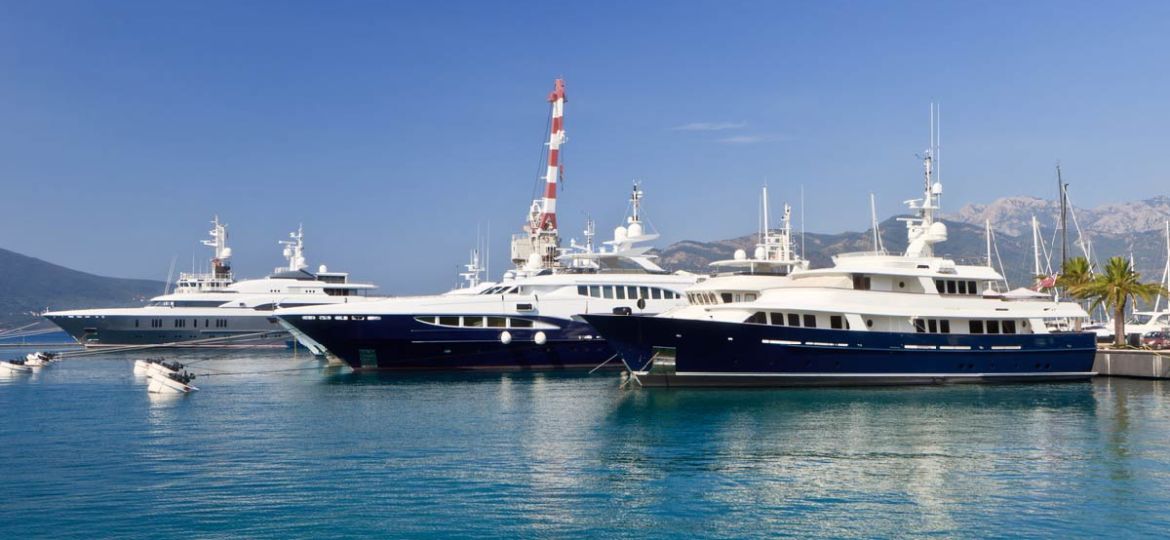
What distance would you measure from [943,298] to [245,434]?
2758cm

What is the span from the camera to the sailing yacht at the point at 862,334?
1401 inches

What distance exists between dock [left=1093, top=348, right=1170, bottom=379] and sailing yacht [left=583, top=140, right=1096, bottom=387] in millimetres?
4330

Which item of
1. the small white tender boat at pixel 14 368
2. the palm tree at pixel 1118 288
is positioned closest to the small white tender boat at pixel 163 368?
the small white tender boat at pixel 14 368

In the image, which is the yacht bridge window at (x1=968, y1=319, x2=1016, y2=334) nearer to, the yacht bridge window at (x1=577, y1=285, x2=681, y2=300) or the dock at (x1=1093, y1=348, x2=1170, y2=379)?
the dock at (x1=1093, y1=348, x2=1170, y2=379)

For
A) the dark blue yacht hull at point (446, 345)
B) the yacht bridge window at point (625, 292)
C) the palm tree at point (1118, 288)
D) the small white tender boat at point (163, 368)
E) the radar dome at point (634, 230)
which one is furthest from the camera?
the radar dome at point (634, 230)

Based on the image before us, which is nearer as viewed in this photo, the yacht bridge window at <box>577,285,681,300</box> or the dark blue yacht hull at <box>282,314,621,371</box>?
the dark blue yacht hull at <box>282,314,621,371</box>

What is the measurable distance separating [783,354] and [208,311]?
55.6 meters

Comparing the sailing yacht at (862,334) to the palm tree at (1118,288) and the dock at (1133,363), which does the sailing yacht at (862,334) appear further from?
the palm tree at (1118,288)

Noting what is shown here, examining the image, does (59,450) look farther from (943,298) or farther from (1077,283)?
(1077,283)

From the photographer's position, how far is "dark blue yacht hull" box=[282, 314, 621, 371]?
46688 millimetres

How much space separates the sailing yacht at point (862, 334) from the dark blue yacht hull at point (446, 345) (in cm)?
1025

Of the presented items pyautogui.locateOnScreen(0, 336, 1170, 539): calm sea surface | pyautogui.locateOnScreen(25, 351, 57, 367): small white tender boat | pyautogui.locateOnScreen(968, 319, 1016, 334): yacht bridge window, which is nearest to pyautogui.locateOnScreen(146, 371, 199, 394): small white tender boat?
pyautogui.locateOnScreen(0, 336, 1170, 539): calm sea surface

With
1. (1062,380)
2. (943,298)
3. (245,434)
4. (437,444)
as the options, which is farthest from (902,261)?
(245,434)

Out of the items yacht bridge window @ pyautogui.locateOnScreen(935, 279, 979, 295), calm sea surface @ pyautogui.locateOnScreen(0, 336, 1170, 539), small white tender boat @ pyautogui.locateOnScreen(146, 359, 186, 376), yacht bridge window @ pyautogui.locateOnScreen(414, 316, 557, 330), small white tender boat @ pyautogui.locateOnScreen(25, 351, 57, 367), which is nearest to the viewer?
calm sea surface @ pyautogui.locateOnScreen(0, 336, 1170, 539)
